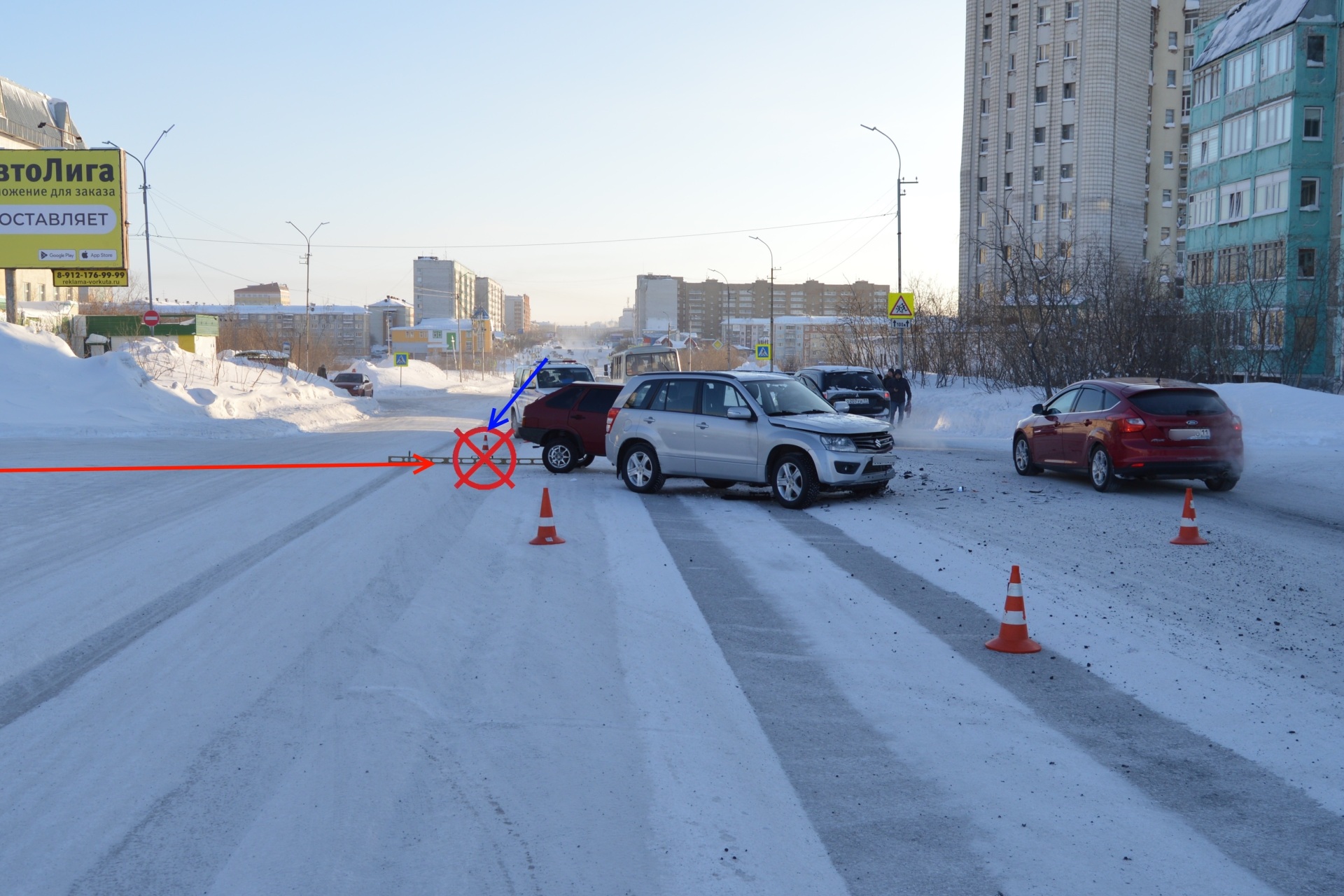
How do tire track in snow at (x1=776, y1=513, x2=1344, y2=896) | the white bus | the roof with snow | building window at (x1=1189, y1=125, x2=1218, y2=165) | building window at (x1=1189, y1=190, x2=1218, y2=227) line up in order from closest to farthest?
1. tire track in snow at (x1=776, y1=513, x2=1344, y2=896)
2. the white bus
3. the roof with snow
4. building window at (x1=1189, y1=190, x2=1218, y2=227)
5. building window at (x1=1189, y1=125, x2=1218, y2=165)

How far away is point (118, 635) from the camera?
7547mm

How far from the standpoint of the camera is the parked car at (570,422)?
1906 centimetres

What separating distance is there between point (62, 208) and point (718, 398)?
33.0 m

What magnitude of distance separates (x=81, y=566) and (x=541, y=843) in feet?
24.2

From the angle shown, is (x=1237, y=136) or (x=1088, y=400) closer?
(x=1088, y=400)

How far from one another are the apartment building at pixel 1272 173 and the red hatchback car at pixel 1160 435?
2408 centimetres

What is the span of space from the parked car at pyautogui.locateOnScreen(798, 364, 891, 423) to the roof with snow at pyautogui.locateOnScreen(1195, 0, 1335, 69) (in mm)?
29003

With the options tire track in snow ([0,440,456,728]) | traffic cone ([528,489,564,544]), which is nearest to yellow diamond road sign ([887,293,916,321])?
traffic cone ([528,489,564,544])

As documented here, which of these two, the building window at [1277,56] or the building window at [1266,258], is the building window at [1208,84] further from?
the building window at [1266,258]

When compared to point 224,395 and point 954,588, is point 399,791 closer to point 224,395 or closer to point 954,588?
point 954,588

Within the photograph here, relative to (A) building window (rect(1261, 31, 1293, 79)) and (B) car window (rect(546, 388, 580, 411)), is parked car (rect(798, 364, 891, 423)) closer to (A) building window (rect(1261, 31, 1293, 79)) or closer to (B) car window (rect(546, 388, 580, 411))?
(B) car window (rect(546, 388, 580, 411))

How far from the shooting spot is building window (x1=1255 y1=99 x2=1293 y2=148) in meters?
46.8

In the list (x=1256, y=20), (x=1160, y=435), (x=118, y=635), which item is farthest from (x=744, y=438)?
(x=1256, y=20)
